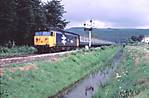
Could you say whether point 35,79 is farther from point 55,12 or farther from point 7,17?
point 55,12

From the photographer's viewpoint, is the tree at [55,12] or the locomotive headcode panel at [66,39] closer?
the locomotive headcode panel at [66,39]

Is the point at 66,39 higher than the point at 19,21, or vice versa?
the point at 19,21

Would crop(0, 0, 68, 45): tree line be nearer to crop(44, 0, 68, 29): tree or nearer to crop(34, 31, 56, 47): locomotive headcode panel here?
crop(34, 31, 56, 47): locomotive headcode panel

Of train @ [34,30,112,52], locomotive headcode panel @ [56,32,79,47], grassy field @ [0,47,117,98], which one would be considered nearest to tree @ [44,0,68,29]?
locomotive headcode panel @ [56,32,79,47]

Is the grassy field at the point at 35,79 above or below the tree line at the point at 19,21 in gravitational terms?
below

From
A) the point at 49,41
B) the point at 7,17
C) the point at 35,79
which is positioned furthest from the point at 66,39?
the point at 35,79

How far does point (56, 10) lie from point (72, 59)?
140 feet

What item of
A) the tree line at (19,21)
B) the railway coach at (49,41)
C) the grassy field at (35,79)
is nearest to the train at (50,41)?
the railway coach at (49,41)

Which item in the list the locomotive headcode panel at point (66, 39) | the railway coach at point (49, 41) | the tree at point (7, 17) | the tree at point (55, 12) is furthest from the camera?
the tree at point (55, 12)

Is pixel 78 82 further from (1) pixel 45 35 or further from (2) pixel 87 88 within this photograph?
(1) pixel 45 35

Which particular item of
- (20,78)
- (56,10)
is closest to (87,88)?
(20,78)

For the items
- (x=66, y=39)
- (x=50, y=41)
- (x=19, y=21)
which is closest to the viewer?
(x=50, y=41)

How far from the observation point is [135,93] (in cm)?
1895

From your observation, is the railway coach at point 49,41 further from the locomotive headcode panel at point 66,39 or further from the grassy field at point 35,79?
the grassy field at point 35,79
